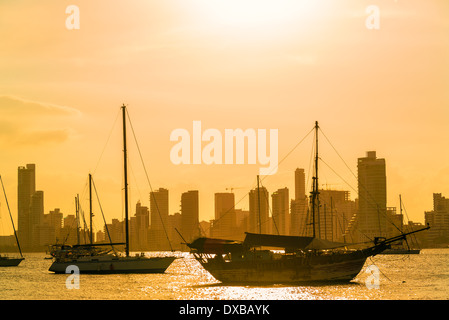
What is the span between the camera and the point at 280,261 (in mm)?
78562

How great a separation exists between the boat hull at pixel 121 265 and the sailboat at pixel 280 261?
2035 centimetres

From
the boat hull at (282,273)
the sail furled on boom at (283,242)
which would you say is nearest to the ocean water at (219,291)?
the boat hull at (282,273)

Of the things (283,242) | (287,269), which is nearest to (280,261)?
(287,269)

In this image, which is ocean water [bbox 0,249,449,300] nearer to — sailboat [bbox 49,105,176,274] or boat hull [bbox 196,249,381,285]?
boat hull [bbox 196,249,381,285]

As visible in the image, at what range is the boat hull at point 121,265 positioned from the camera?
324 ft

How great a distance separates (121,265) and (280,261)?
2852 cm

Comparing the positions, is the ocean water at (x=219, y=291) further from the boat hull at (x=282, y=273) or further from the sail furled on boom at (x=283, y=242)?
the sail furled on boom at (x=283, y=242)

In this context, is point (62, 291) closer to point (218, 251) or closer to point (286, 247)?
point (218, 251)

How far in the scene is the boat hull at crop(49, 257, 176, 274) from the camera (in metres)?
98.8

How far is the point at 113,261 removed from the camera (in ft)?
328

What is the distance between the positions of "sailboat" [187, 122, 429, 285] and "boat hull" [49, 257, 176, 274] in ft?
66.8

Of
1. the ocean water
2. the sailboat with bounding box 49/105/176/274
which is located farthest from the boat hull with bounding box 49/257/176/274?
the ocean water
